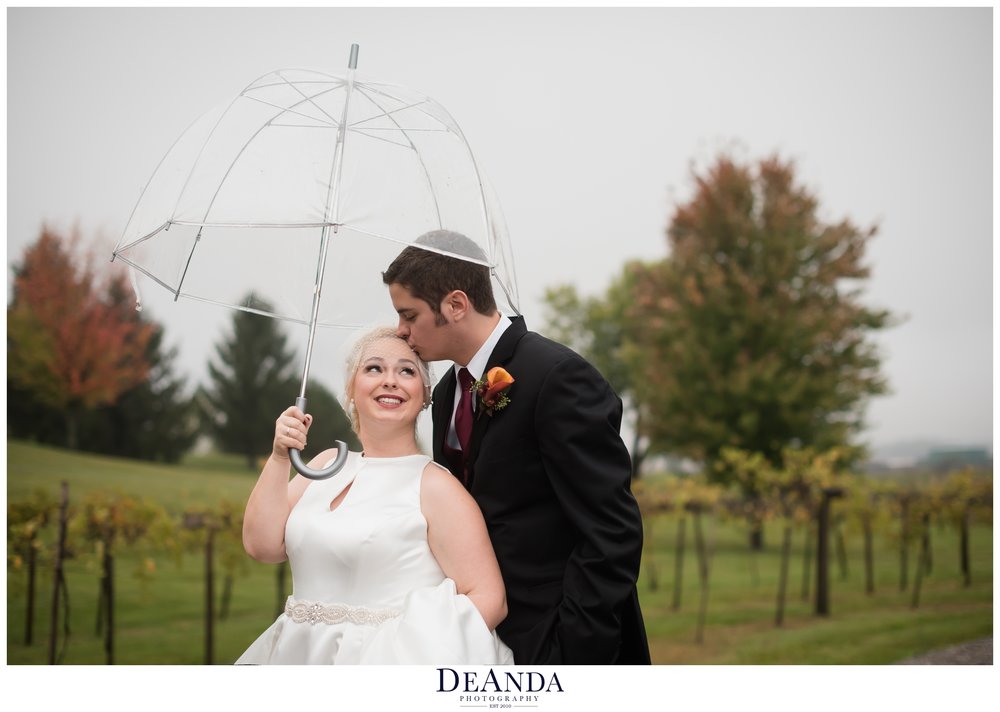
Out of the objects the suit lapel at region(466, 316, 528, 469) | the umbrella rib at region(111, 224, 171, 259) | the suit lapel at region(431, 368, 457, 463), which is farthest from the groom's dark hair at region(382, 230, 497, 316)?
the umbrella rib at region(111, 224, 171, 259)

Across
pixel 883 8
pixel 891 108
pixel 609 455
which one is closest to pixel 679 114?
pixel 891 108

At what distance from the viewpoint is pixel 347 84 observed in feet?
9.70

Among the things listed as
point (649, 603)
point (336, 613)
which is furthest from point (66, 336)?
point (336, 613)

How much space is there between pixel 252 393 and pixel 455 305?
29.2 ft

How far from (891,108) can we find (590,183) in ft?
12.7

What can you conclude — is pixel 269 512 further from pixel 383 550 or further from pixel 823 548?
pixel 823 548

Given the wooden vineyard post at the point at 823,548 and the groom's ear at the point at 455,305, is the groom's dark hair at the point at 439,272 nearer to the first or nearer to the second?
the groom's ear at the point at 455,305

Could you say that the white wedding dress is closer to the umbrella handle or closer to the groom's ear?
the umbrella handle

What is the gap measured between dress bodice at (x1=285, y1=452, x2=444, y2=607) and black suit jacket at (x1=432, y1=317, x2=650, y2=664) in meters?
0.22

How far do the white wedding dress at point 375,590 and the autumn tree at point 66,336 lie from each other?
7357 mm

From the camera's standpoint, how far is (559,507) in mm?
2672

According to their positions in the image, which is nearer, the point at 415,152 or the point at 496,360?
the point at 496,360
